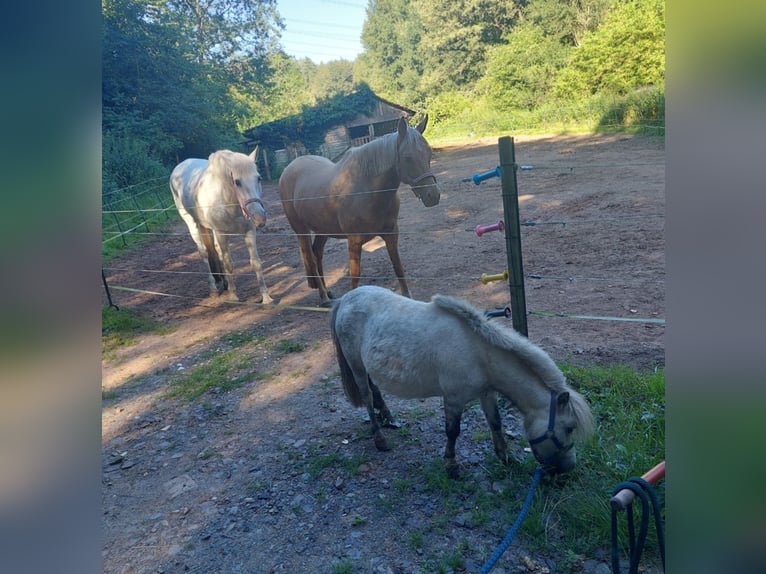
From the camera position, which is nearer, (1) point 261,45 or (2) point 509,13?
(1) point 261,45

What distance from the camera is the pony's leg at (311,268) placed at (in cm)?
532

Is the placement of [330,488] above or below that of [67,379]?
below

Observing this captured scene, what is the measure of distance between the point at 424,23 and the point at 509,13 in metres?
2.54

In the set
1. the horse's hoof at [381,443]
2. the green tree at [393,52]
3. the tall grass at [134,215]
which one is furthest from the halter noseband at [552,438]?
the tall grass at [134,215]

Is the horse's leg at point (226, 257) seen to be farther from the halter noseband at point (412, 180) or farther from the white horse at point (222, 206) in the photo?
the halter noseband at point (412, 180)

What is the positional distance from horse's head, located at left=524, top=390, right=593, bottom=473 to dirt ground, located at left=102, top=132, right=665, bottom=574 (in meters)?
0.31

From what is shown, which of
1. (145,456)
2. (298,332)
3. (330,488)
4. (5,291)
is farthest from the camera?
(298,332)

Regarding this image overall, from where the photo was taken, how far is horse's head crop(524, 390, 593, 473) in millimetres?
2080

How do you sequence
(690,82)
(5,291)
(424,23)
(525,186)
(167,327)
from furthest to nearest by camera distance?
(525,186) < (424,23) < (167,327) < (690,82) < (5,291)

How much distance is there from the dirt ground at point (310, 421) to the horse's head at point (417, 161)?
2.84 ft

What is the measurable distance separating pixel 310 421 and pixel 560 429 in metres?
1.77

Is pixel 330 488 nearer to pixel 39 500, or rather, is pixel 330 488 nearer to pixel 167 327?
pixel 39 500

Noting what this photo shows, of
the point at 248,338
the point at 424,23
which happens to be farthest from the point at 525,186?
the point at 248,338

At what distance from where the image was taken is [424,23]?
8445 millimetres
